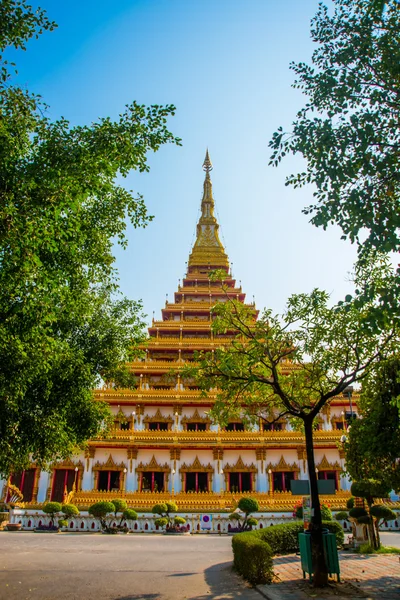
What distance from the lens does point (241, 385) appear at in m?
12.7

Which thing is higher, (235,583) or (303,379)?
(303,379)

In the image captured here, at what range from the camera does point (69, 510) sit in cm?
2516

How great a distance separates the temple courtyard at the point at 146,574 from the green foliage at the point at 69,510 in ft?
27.9

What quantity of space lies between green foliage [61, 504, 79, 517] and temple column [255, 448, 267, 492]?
11.9 m

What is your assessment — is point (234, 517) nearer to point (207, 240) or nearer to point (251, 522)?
point (251, 522)

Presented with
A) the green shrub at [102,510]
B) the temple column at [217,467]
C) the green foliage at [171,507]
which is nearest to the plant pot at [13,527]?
the green shrub at [102,510]

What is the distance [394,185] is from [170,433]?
84.0ft

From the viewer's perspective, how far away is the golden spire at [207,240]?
4884cm

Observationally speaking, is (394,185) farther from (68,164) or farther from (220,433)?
(220,433)

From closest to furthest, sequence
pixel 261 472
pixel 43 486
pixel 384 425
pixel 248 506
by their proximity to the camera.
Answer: pixel 384 425 → pixel 248 506 → pixel 43 486 → pixel 261 472

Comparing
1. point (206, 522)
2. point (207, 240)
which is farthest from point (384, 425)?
point (207, 240)

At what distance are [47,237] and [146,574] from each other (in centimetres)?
894

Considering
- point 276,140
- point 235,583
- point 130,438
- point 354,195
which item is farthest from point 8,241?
point 130,438

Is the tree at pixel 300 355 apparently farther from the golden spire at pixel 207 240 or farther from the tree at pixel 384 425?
the golden spire at pixel 207 240
